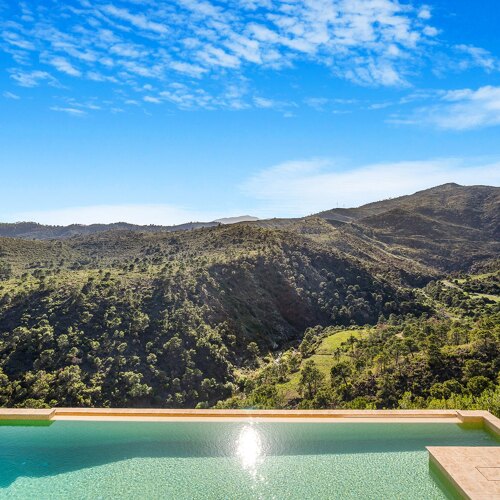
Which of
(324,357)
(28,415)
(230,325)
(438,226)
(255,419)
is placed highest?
(438,226)

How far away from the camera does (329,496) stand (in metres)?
8.20

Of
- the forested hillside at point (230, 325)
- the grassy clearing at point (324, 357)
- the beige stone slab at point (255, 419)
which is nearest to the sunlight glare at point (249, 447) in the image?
the beige stone slab at point (255, 419)

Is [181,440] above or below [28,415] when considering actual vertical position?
below

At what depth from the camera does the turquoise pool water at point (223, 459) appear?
851 centimetres

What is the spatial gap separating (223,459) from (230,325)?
89.1 ft

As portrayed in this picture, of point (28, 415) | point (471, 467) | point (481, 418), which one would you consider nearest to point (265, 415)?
point (471, 467)

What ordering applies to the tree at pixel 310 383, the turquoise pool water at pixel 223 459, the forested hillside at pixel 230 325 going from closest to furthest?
the turquoise pool water at pixel 223 459
the tree at pixel 310 383
the forested hillside at pixel 230 325

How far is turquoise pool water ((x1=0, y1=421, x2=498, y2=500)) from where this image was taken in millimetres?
8508

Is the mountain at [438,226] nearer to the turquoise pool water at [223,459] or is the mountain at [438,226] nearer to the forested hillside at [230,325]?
the forested hillside at [230,325]

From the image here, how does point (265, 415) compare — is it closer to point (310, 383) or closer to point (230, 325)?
point (310, 383)

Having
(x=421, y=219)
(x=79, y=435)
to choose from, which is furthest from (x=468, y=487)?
(x=421, y=219)

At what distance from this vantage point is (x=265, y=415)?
37.5 feet

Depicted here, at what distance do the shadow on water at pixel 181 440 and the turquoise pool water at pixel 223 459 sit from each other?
24 millimetres

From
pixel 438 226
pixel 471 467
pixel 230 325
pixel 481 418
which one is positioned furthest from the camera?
pixel 438 226
